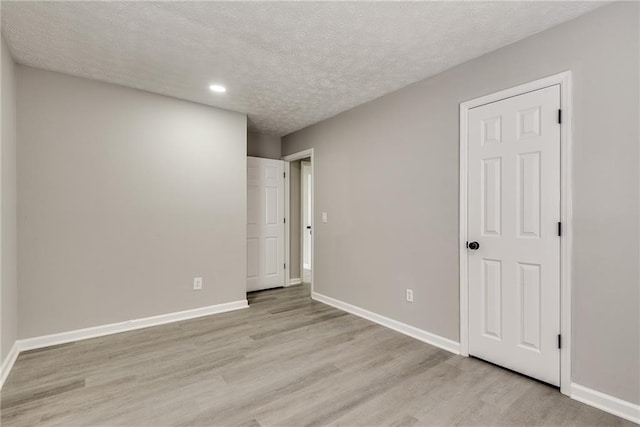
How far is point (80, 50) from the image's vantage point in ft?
7.97

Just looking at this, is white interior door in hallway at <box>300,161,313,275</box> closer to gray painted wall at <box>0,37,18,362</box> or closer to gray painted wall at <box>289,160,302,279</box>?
gray painted wall at <box>289,160,302,279</box>

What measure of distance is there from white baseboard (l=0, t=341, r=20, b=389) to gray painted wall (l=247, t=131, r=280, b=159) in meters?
3.42

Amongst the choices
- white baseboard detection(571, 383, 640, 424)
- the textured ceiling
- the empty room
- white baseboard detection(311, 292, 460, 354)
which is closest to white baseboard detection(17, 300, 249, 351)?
the empty room

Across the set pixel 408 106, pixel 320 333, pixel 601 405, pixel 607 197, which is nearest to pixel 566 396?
pixel 601 405

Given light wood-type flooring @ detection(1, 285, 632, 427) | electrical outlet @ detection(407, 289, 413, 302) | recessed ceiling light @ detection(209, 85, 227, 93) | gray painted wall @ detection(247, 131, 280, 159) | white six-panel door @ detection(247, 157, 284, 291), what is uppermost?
recessed ceiling light @ detection(209, 85, 227, 93)

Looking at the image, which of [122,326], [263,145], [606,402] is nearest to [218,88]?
[263,145]

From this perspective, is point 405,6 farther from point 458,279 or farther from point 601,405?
point 601,405

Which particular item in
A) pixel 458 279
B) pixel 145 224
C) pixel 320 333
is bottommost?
pixel 320 333

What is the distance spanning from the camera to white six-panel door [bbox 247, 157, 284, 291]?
473 cm

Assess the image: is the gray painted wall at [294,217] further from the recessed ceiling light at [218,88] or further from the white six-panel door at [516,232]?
the white six-panel door at [516,232]

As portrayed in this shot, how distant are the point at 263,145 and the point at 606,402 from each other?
4.72 m

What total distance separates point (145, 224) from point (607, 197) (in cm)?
396

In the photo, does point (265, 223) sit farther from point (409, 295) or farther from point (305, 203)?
point (409, 295)

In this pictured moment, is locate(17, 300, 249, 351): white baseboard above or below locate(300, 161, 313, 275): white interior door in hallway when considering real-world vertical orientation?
below
